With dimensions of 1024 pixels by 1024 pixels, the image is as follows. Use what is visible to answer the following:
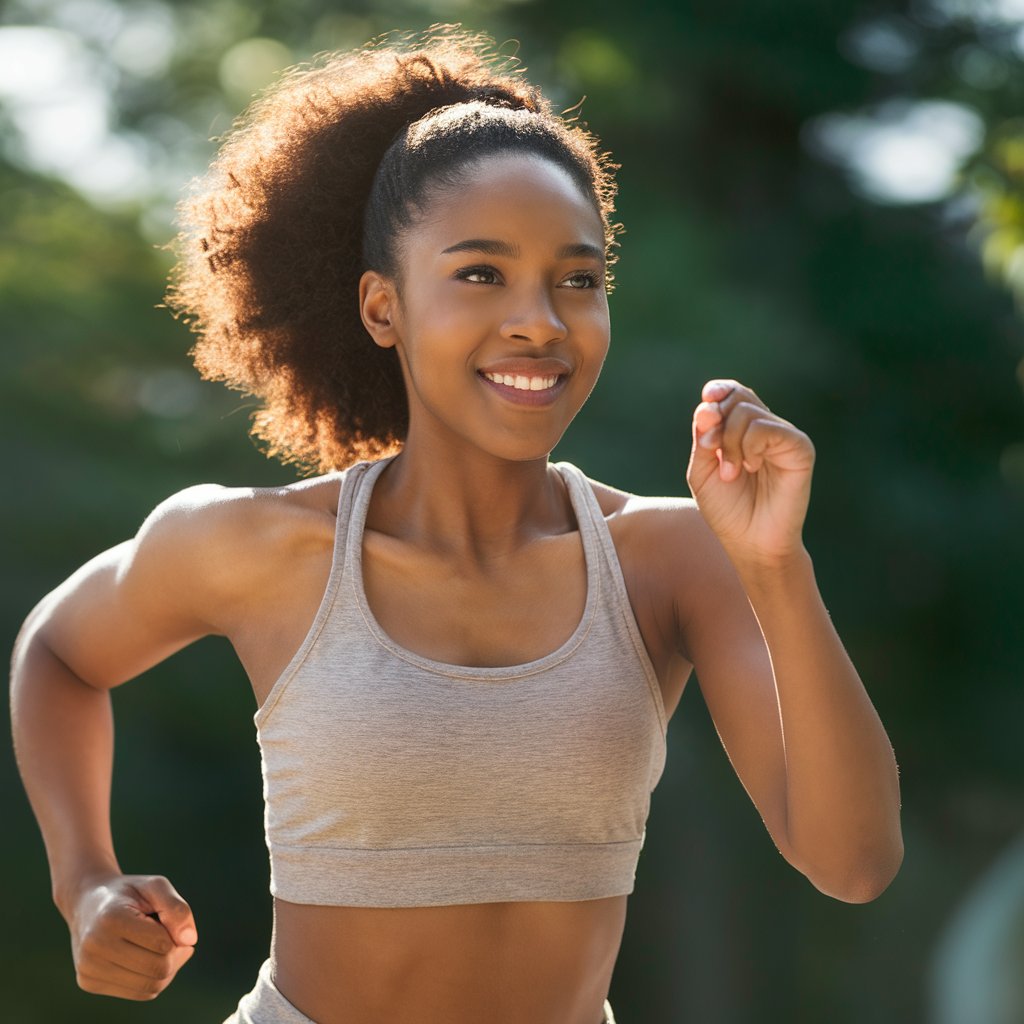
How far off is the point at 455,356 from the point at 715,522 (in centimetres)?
43

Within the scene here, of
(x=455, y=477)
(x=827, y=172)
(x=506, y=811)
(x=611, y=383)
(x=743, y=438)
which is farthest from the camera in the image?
(x=827, y=172)

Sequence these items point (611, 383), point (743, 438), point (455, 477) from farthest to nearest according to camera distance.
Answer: point (611, 383), point (455, 477), point (743, 438)

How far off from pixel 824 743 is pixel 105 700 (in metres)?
1.10

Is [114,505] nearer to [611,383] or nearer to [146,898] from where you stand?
[611,383]

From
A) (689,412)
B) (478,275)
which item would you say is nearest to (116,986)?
(478,275)

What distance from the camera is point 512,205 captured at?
1936mm

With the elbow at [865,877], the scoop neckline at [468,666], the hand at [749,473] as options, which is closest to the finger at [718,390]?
the hand at [749,473]

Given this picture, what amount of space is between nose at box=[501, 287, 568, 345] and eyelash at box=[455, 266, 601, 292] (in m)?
0.05

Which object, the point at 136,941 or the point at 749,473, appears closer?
the point at 749,473

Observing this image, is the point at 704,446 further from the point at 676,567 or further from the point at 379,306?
the point at 379,306

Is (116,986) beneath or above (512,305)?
beneath

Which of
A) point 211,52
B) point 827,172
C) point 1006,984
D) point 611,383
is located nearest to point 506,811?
point 611,383

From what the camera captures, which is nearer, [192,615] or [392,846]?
[392,846]

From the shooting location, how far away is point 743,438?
1.64 metres
